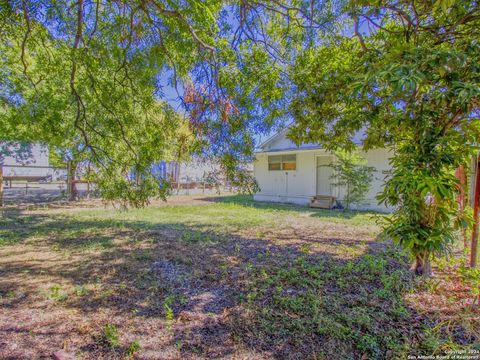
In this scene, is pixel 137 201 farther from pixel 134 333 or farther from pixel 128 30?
pixel 128 30

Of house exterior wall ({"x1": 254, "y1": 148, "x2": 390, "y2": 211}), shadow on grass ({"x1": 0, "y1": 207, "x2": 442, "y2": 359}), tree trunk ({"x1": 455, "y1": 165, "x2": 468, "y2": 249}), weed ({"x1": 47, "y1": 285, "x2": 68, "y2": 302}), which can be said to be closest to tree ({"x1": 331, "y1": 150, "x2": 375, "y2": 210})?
house exterior wall ({"x1": 254, "y1": 148, "x2": 390, "y2": 211})

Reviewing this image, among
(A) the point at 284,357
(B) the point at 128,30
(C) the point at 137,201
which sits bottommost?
(A) the point at 284,357

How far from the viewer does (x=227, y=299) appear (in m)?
3.44

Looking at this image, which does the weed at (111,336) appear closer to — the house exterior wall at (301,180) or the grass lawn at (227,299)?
the grass lawn at (227,299)

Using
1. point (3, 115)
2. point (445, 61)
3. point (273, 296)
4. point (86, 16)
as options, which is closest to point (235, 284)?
point (273, 296)

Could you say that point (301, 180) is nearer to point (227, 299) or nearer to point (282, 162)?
point (282, 162)

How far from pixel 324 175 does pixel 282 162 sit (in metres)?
2.26

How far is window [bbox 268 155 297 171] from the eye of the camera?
13047mm

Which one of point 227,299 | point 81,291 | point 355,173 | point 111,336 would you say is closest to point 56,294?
point 81,291

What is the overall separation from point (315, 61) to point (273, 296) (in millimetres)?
3378

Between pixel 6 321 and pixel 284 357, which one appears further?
pixel 6 321

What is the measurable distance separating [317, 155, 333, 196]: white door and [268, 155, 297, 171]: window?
1231 millimetres

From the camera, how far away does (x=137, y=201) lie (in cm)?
492

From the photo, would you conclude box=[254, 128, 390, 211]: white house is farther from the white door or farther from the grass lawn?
the grass lawn
